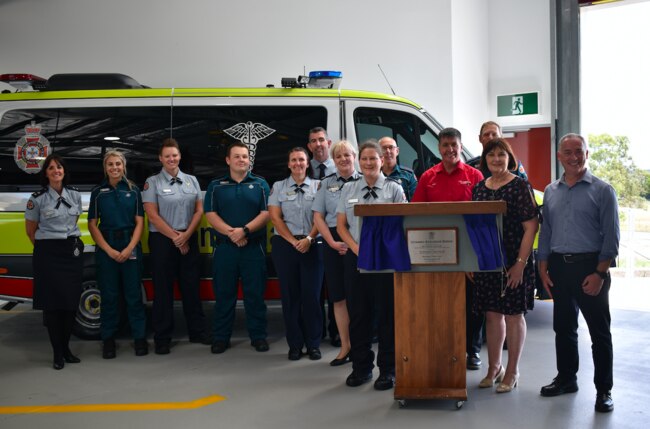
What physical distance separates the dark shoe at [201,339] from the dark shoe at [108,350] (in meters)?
0.65

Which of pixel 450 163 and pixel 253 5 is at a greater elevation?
pixel 253 5

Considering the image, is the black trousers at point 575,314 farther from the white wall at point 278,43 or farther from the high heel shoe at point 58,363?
the white wall at point 278,43

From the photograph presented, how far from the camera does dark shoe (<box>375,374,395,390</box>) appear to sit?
4000 millimetres

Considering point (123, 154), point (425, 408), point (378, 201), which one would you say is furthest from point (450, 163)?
point (123, 154)

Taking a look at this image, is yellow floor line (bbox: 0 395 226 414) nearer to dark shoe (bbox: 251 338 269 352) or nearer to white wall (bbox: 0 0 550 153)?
dark shoe (bbox: 251 338 269 352)

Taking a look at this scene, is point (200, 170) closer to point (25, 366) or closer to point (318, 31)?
point (25, 366)

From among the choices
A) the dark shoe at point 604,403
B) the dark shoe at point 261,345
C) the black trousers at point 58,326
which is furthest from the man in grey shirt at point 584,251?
the black trousers at point 58,326

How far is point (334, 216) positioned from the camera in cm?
452

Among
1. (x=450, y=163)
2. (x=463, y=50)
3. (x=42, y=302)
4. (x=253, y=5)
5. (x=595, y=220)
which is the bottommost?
(x=42, y=302)

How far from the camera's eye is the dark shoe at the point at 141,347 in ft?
16.6

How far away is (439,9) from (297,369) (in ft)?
17.9

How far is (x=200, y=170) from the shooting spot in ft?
17.7

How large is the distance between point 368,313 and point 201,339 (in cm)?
189

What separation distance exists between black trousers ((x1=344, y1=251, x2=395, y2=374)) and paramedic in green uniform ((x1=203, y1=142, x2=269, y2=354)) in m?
1.12
